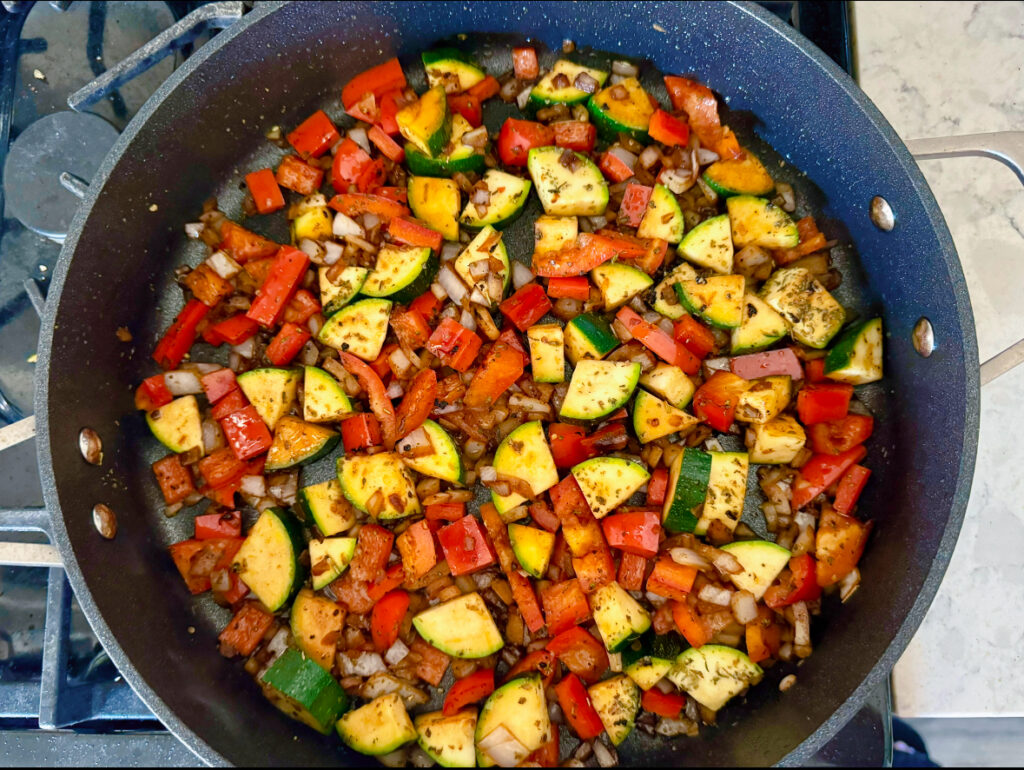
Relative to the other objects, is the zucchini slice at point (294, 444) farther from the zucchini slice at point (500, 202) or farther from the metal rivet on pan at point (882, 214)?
the metal rivet on pan at point (882, 214)

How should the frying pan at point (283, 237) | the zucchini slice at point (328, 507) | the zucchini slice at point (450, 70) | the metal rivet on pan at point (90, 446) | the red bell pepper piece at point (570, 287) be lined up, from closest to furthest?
the frying pan at point (283, 237)
the metal rivet on pan at point (90, 446)
the zucchini slice at point (328, 507)
the red bell pepper piece at point (570, 287)
the zucchini slice at point (450, 70)

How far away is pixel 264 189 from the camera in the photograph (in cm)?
242

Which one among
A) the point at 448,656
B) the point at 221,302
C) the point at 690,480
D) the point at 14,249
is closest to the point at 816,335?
the point at 690,480

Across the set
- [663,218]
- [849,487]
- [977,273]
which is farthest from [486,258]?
[977,273]

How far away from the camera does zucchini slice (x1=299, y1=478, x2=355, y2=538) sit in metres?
2.20

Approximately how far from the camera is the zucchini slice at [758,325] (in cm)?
226

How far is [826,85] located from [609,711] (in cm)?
196

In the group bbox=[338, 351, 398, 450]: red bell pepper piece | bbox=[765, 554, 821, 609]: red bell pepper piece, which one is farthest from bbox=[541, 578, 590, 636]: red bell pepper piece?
bbox=[338, 351, 398, 450]: red bell pepper piece

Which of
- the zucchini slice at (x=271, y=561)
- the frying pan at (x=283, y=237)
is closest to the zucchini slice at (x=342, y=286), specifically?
the frying pan at (x=283, y=237)

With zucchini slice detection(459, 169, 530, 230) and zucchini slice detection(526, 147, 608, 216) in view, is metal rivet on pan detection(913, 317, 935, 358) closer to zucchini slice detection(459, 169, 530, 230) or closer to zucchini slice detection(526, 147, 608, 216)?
zucchini slice detection(526, 147, 608, 216)

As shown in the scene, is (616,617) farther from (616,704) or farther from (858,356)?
(858,356)

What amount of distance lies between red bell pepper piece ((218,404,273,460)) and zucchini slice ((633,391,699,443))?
117 centimetres

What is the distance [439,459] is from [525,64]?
1.38 metres

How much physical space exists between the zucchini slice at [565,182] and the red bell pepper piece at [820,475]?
3.51 ft
